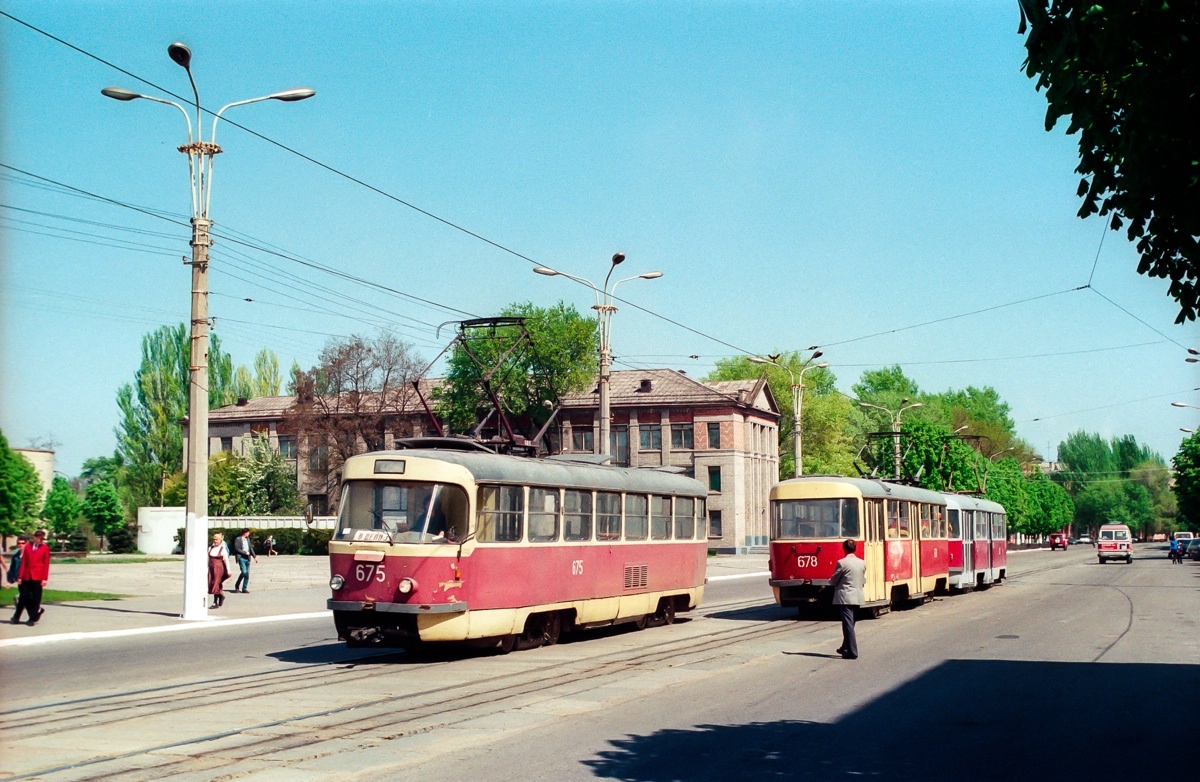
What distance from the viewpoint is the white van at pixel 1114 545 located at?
70312 mm

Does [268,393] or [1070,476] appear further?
[1070,476]

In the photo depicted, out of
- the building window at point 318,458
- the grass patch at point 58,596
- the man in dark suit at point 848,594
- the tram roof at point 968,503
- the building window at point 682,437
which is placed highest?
the building window at point 682,437

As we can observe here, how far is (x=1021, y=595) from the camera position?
112 ft

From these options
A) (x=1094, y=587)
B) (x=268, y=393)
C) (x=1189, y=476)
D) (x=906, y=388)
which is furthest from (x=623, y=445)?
(x=906, y=388)

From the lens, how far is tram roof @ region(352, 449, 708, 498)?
16.6m

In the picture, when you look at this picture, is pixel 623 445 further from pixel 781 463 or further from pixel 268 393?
pixel 268 393

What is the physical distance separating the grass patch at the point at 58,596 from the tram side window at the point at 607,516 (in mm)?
14643

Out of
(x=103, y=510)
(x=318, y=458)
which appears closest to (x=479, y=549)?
(x=103, y=510)

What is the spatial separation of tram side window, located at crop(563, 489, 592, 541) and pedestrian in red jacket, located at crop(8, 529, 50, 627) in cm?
1018

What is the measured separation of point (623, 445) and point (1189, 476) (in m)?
36.3

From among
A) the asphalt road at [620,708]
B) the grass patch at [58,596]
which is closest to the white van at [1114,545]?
the asphalt road at [620,708]

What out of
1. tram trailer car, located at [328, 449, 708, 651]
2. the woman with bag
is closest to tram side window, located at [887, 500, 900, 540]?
tram trailer car, located at [328, 449, 708, 651]

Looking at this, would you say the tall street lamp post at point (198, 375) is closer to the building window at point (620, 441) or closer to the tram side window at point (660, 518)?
the tram side window at point (660, 518)

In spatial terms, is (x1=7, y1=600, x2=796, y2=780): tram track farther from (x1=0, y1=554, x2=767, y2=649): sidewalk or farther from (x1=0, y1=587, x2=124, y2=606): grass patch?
(x1=0, y1=587, x2=124, y2=606): grass patch
